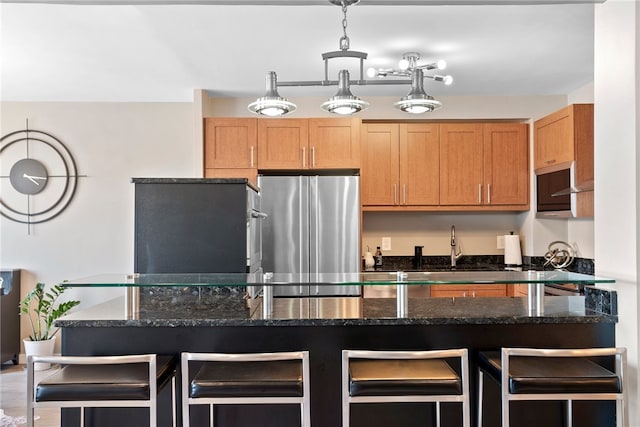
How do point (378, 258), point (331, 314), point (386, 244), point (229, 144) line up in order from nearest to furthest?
1. point (331, 314)
2. point (229, 144)
3. point (378, 258)
4. point (386, 244)

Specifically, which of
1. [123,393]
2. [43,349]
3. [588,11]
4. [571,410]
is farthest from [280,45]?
[43,349]

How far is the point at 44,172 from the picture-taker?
4.62m

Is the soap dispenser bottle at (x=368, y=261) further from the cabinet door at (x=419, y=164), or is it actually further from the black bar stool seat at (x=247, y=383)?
the black bar stool seat at (x=247, y=383)

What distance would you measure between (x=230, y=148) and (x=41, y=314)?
2606mm

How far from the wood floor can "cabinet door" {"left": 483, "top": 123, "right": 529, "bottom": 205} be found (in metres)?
4.07

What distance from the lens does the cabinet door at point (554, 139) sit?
12.1 ft

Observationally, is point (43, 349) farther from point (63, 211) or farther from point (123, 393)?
point (123, 393)

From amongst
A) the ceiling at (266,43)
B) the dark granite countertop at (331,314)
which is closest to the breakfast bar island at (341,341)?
the dark granite countertop at (331,314)

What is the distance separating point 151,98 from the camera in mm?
4523

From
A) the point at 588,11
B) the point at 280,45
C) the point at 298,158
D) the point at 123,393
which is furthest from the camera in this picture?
the point at 298,158

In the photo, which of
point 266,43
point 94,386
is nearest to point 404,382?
point 94,386

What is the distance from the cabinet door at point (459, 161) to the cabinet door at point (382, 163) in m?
0.46

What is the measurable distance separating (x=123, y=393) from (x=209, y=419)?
524mm

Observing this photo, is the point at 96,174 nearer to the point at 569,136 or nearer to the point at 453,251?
the point at 453,251
